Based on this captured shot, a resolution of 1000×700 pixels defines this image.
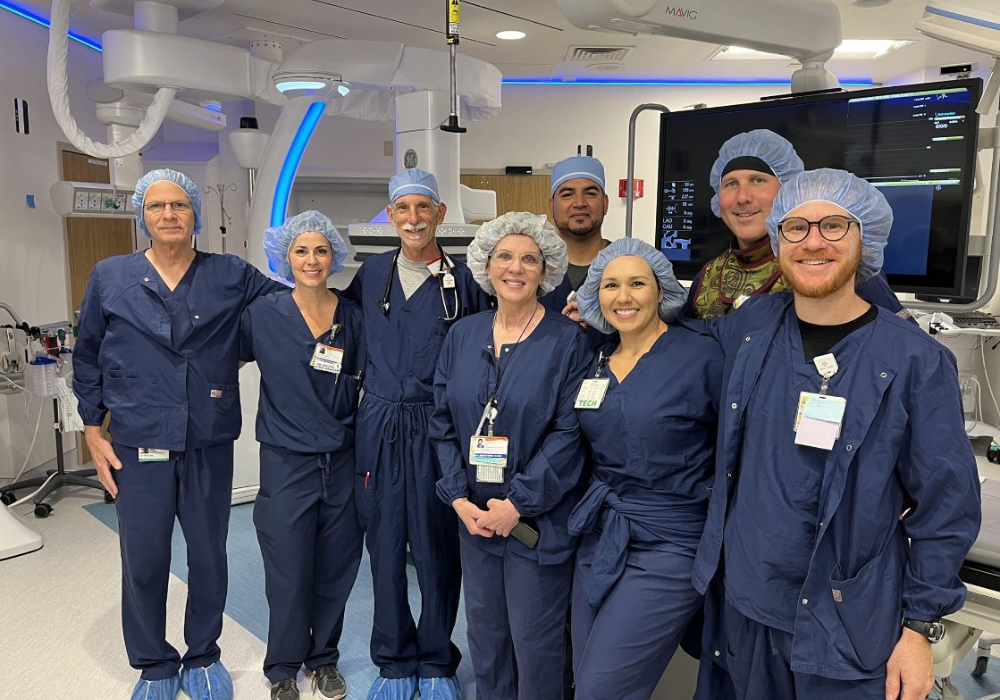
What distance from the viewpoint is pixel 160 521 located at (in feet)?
7.66

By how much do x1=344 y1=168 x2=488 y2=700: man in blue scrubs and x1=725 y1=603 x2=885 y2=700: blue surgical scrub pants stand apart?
99 centimetres

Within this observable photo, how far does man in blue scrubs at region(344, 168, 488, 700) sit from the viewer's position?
227 cm

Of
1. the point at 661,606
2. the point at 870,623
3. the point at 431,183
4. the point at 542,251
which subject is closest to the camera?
the point at 870,623

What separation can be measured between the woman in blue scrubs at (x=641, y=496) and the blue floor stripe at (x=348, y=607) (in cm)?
92

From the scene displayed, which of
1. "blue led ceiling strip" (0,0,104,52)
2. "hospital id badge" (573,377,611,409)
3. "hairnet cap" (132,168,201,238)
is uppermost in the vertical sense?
"blue led ceiling strip" (0,0,104,52)

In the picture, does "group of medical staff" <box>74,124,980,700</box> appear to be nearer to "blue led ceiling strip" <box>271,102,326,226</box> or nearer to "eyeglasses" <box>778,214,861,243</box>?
"eyeglasses" <box>778,214,861,243</box>

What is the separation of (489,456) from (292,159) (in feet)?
7.09

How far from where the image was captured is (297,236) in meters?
2.38

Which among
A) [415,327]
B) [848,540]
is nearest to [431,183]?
[415,327]

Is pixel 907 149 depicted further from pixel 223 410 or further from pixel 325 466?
pixel 223 410

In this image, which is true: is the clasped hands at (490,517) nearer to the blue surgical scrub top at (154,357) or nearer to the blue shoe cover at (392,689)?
the blue shoe cover at (392,689)

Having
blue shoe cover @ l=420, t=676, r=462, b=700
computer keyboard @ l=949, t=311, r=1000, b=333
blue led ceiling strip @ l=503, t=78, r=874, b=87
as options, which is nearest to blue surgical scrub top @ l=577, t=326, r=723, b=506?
blue shoe cover @ l=420, t=676, r=462, b=700

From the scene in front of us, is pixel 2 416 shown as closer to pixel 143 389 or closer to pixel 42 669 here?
pixel 42 669

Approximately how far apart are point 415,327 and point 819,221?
1228 millimetres
